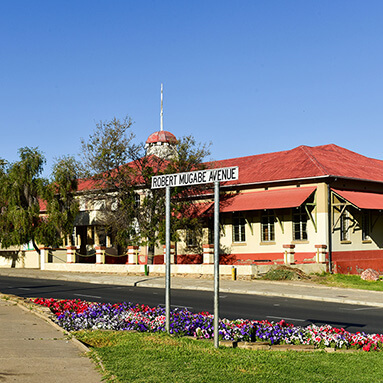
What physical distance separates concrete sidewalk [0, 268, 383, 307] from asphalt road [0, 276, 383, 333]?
98 cm

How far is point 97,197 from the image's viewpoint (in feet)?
113

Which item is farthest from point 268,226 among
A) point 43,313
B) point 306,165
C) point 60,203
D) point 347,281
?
point 43,313

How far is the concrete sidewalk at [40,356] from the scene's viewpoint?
682 cm

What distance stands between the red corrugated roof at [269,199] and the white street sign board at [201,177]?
67.5 feet

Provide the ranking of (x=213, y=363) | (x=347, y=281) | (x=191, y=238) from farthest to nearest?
(x=191, y=238), (x=347, y=281), (x=213, y=363)

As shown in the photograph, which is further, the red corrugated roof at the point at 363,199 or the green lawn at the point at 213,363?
the red corrugated roof at the point at 363,199

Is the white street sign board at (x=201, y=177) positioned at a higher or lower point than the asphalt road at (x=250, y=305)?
higher

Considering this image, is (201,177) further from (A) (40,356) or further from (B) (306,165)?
(B) (306,165)

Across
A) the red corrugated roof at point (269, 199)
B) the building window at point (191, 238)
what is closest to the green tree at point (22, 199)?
the building window at point (191, 238)

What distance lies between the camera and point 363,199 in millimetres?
31250

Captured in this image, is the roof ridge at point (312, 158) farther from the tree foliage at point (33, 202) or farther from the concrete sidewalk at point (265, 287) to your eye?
the tree foliage at point (33, 202)

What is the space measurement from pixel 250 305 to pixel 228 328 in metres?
8.51

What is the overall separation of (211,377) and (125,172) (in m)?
26.6

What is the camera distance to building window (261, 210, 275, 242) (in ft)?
110
